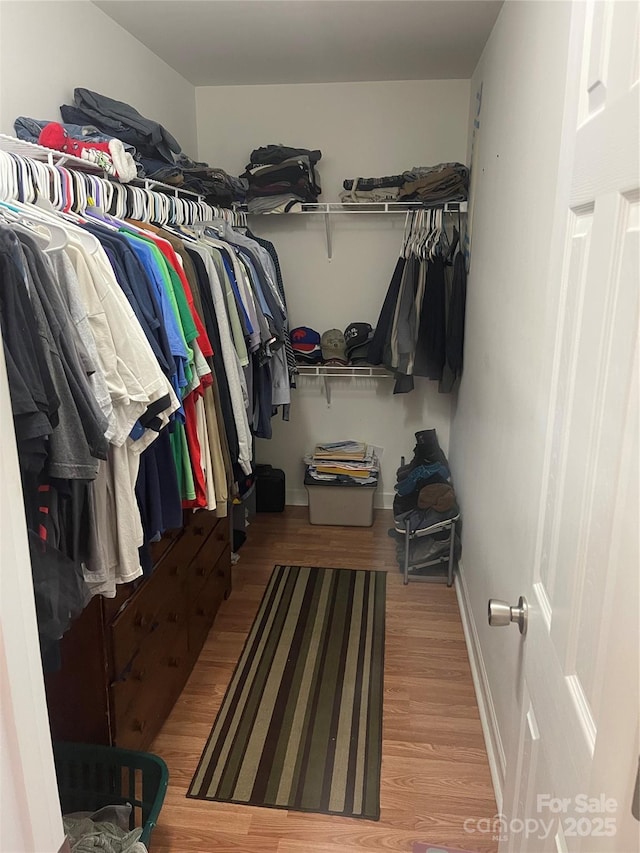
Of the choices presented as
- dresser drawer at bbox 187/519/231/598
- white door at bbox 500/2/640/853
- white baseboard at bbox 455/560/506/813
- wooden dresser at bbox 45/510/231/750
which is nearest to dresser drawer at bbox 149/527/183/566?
wooden dresser at bbox 45/510/231/750

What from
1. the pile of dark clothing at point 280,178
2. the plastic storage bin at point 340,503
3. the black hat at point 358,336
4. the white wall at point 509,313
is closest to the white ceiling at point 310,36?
the white wall at point 509,313

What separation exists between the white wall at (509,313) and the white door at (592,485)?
0.55 feet

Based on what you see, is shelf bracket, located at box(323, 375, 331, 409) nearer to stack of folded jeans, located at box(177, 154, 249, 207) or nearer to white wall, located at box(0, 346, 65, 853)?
stack of folded jeans, located at box(177, 154, 249, 207)

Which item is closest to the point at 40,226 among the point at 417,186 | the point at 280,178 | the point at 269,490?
the point at 280,178

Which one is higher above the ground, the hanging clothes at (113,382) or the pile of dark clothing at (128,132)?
A: the pile of dark clothing at (128,132)

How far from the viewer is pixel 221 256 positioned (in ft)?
7.43

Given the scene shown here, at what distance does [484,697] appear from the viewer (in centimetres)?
214

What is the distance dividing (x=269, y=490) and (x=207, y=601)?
1.28 meters

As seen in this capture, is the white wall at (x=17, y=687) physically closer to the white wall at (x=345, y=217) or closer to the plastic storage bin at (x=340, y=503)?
the plastic storage bin at (x=340, y=503)

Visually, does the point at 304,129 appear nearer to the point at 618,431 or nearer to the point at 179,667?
the point at 179,667

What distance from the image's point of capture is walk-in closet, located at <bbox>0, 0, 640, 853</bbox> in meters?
0.78

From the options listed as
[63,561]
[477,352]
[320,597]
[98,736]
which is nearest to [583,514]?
[63,561]

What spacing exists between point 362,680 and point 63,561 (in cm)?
151

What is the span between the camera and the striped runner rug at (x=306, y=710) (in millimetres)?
1867
